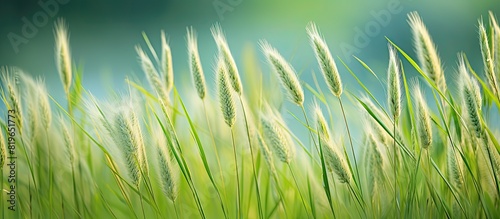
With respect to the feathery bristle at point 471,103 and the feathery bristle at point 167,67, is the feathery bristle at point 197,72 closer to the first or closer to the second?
the feathery bristle at point 167,67

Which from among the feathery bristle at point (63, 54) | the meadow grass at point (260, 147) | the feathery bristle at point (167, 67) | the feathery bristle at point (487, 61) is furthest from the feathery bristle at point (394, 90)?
the feathery bristle at point (63, 54)

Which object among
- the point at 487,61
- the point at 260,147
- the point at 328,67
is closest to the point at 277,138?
the point at 260,147

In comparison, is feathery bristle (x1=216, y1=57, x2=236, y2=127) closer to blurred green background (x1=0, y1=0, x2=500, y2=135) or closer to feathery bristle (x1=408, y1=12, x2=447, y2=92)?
blurred green background (x1=0, y1=0, x2=500, y2=135)

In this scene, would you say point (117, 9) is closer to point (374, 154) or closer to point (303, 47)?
point (303, 47)

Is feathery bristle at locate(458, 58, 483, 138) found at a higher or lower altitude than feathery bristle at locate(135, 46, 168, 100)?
lower

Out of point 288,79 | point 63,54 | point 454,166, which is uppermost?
point 63,54

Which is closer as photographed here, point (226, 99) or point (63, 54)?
point (226, 99)

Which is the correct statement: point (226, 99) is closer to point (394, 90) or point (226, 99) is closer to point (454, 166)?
point (394, 90)

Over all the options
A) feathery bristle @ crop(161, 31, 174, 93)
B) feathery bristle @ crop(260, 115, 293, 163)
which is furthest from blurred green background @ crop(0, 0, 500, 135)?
feathery bristle @ crop(260, 115, 293, 163)
